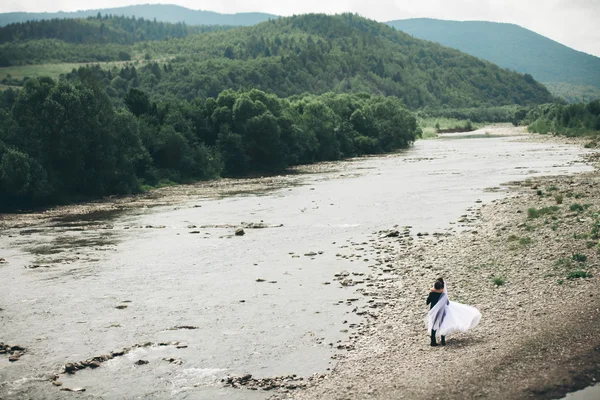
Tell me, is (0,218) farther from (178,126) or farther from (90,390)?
(90,390)

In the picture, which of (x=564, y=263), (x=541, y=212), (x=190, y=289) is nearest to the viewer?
(x=564, y=263)

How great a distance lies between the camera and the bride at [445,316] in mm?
21547

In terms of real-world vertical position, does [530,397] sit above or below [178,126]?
below

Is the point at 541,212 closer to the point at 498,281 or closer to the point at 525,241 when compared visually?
the point at 525,241

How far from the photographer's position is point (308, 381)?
798 inches

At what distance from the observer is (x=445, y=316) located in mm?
21688

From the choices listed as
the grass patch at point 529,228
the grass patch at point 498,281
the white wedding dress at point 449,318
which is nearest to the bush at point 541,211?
the grass patch at point 529,228

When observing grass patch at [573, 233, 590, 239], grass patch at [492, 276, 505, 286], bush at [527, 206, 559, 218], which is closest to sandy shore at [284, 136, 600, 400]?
grass patch at [573, 233, 590, 239]

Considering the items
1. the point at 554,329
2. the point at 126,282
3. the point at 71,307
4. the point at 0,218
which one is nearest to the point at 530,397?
the point at 554,329

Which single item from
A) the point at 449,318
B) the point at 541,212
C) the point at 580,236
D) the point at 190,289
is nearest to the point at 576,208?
Result: the point at 541,212

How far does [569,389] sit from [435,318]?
5.21 meters

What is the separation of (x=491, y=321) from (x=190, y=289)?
15.0 metres

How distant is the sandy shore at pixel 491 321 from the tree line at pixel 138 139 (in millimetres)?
43287

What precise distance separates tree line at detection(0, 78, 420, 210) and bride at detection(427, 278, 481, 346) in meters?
52.9
